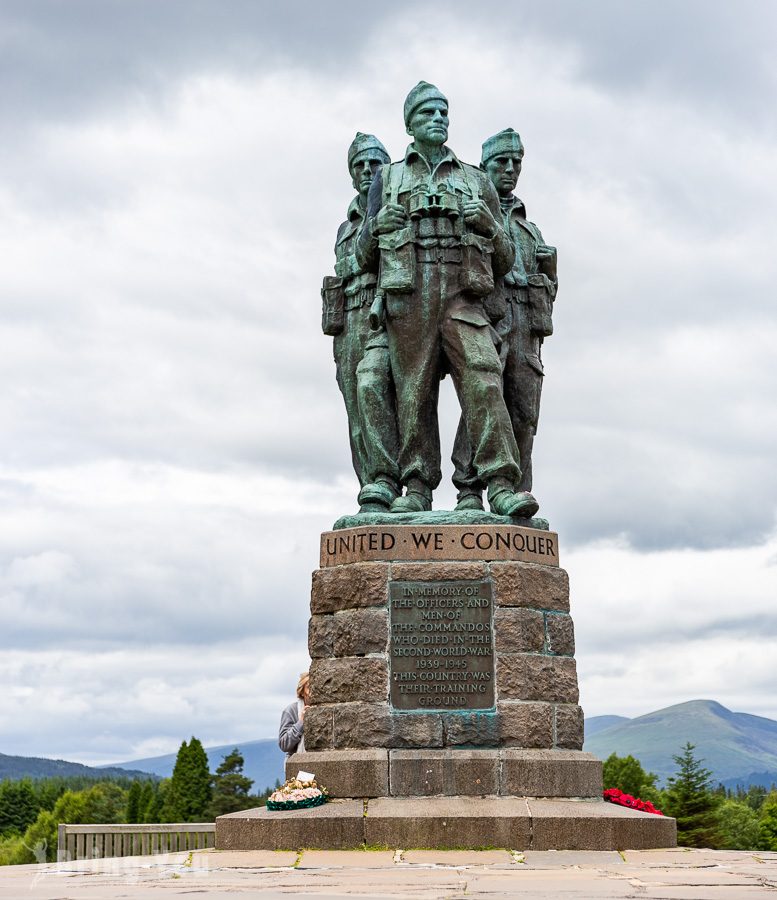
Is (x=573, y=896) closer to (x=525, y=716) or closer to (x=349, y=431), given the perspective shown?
(x=525, y=716)

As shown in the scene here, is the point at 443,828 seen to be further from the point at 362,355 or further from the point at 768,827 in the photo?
the point at 768,827

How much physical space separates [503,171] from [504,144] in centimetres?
26

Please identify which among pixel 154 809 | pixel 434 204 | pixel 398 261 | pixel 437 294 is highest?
pixel 434 204

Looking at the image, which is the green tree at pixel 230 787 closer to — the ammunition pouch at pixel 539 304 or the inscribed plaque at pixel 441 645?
the ammunition pouch at pixel 539 304

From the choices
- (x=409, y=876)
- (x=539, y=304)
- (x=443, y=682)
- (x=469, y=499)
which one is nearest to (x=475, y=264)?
(x=539, y=304)

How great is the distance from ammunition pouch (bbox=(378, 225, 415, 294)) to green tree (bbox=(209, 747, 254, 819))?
34.6m

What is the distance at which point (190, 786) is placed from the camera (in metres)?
46.2

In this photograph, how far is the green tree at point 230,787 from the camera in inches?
1738

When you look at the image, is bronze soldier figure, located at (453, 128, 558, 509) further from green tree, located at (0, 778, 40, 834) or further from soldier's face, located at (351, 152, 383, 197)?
green tree, located at (0, 778, 40, 834)

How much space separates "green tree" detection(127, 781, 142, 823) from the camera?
195 ft

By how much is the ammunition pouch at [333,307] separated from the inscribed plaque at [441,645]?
2932 millimetres

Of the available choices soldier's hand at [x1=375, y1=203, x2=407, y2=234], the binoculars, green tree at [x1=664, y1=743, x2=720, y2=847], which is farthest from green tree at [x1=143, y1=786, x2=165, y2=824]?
the binoculars

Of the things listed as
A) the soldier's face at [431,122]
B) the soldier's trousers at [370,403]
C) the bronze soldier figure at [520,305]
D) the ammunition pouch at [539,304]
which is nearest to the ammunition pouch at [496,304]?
the bronze soldier figure at [520,305]

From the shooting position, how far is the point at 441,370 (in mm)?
11656
